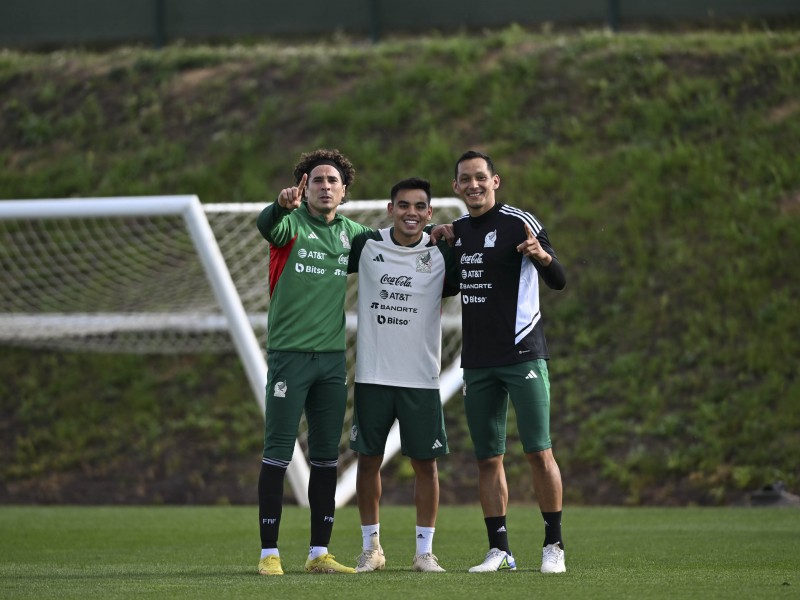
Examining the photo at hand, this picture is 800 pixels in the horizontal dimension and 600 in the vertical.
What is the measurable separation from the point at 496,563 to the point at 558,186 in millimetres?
10101

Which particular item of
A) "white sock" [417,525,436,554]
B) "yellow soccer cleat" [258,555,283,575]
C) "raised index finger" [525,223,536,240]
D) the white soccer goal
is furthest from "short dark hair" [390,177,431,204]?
the white soccer goal

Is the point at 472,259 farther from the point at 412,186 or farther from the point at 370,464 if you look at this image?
the point at 370,464

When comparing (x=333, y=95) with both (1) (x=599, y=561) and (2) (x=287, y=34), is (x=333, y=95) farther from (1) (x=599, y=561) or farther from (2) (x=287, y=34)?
(1) (x=599, y=561)

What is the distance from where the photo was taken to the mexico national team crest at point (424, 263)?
645cm

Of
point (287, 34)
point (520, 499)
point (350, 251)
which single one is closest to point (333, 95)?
point (287, 34)

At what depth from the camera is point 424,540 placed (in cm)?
625

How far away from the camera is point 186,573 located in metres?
6.19

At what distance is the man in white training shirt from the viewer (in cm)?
630

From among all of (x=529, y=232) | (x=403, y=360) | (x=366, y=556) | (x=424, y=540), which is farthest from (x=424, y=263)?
(x=366, y=556)

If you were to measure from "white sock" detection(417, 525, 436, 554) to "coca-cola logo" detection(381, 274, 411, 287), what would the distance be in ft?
4.22

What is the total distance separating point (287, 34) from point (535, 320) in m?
14.3

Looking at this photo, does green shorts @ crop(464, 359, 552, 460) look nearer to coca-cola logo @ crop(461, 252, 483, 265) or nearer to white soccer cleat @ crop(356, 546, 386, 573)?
coca-cola logo @ crop(461, 252, 483, 265)

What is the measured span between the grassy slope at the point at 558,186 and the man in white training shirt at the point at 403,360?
244 inches

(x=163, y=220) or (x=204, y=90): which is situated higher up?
(x=204, y=90)
